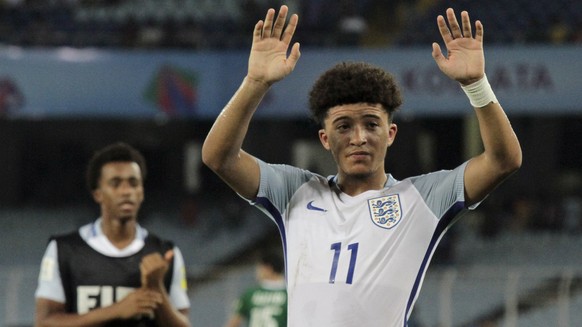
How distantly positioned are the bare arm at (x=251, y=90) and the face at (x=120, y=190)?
2008 millimetres

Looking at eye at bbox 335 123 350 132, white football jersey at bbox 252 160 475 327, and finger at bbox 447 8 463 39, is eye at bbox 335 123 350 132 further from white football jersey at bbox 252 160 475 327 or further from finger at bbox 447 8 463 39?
finger at bbox 447 8 463 39

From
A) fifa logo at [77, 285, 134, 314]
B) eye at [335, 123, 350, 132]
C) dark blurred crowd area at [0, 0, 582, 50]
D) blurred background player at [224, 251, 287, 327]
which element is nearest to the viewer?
eye at [335, 123, 350, 132]

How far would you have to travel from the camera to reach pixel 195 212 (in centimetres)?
2080

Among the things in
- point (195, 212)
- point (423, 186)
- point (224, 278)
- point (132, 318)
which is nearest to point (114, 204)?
point (132, 318)

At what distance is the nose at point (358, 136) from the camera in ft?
12.9

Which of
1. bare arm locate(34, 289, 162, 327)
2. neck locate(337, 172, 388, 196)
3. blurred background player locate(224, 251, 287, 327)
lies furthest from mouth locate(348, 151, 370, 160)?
blurred background player locate(224, 251, 287, 327)

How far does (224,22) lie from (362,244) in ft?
Result: 47.2

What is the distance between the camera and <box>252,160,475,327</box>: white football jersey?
3.88 metres

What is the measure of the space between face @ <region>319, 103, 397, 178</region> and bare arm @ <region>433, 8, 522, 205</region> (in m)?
0.30

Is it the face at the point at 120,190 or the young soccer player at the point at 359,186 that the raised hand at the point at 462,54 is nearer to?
the young soccer player at the point at 359,186

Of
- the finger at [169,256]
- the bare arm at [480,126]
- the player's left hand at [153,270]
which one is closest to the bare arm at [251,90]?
the bare arm at [480,126]

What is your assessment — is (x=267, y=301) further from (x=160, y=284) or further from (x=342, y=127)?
(x=342, y=127)

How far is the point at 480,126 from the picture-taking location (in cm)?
383

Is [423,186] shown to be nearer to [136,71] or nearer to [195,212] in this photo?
[136,71]
